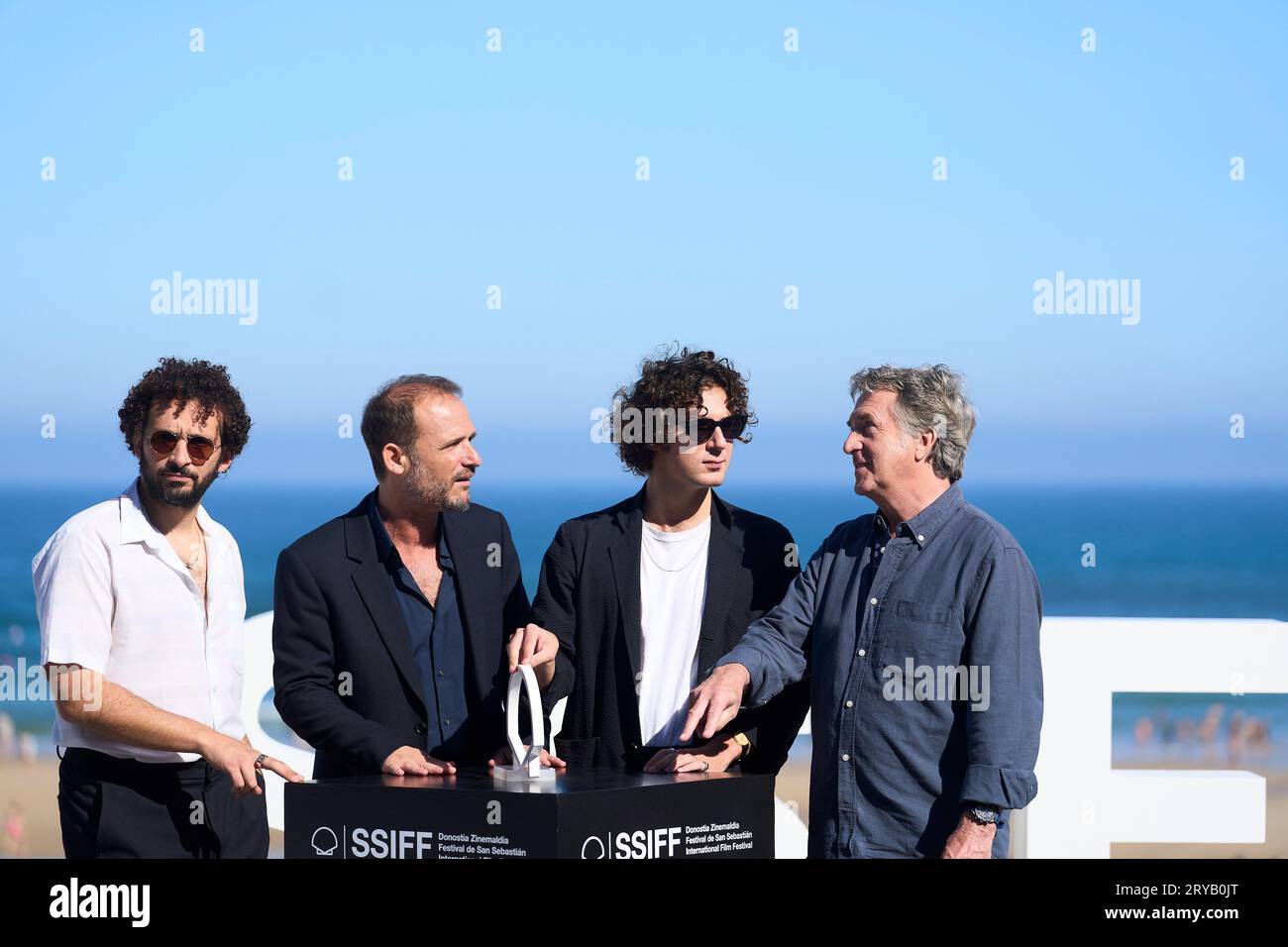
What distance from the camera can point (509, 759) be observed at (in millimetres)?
4066

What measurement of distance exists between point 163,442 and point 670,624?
1556 mm

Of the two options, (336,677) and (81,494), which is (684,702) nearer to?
(336,677)

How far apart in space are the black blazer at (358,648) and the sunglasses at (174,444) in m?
0.37

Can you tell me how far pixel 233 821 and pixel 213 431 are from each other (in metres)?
1.14

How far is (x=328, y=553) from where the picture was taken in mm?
4270

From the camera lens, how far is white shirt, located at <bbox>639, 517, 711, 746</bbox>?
4.33 m

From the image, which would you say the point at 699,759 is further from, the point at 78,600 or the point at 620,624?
the point at 78,600

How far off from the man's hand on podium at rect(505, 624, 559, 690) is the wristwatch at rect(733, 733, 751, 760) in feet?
1.83

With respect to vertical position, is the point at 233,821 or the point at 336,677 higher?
the point at 336,677

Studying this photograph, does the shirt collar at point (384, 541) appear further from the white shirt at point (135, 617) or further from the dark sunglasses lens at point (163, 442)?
the dark sunglasses lens at point (163, 442)

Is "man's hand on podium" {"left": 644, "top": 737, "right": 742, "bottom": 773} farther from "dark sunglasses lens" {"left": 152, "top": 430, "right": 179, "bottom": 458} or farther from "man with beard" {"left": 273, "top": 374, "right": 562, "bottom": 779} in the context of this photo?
"dark sunglasses lens" {"left": 152, "top": 430, "right": 179, "bottom": 458}

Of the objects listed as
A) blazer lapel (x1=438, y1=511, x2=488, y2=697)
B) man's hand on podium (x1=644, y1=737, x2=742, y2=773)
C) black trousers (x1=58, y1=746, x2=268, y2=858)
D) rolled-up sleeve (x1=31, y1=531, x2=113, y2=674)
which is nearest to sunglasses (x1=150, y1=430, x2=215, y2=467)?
rolled-up sleeve (x1=31, y1=531, x2=113, y2=674)
